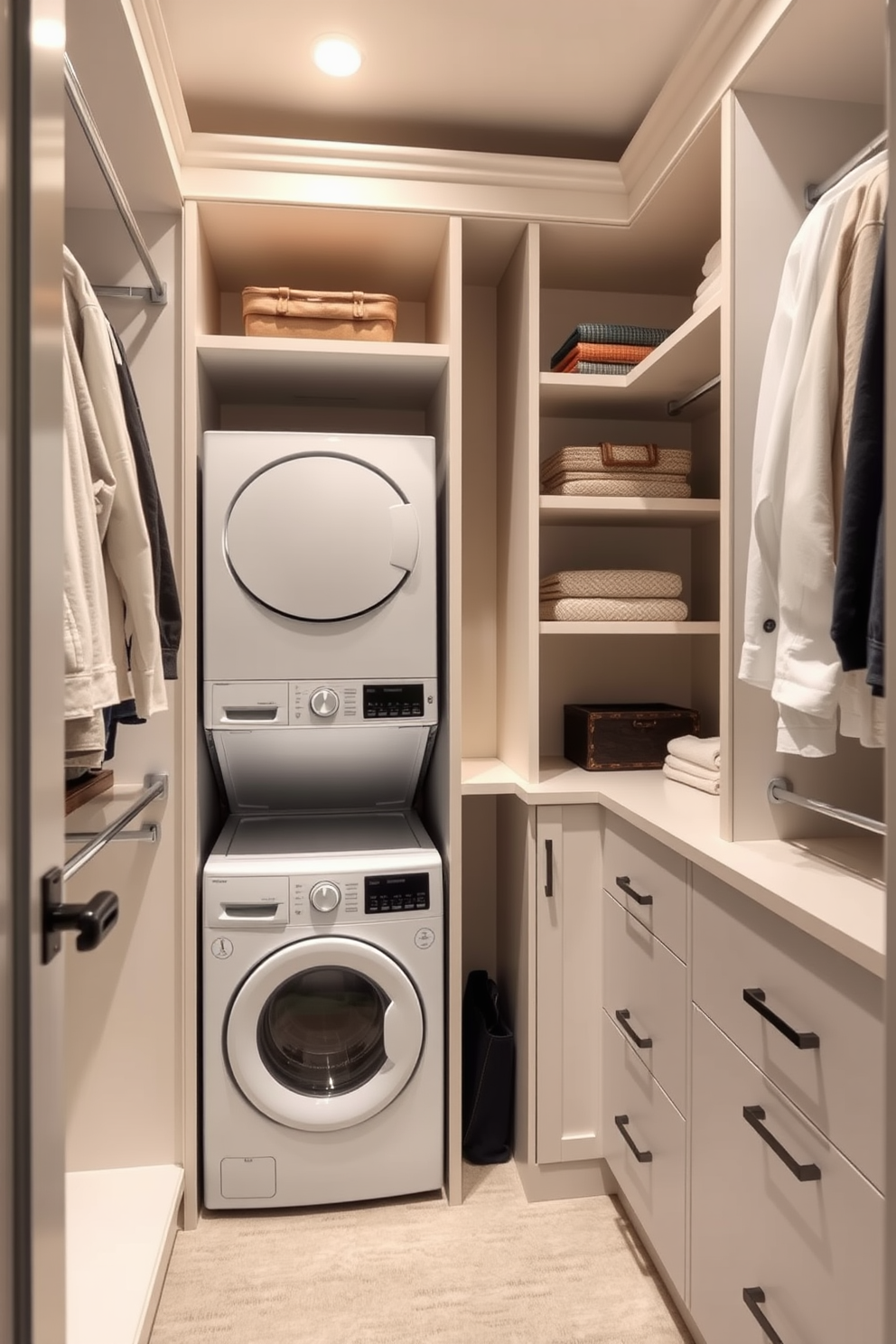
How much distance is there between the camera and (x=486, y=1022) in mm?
2297

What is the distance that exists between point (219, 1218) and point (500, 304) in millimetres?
2583

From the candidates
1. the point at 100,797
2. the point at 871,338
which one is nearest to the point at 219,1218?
the point at 100,797

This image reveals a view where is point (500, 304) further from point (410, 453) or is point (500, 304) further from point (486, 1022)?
point (486, 1022)

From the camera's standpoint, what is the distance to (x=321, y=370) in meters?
2.17

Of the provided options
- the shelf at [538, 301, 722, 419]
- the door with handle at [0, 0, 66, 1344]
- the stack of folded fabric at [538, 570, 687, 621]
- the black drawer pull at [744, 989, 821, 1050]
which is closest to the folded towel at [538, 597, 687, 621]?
the stack of folded fabric at [538, 570, 687, 621]

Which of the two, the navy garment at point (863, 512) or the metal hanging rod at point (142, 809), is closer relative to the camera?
the navy garment at point (863, 512)

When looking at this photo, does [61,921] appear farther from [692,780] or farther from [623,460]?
[623,460]

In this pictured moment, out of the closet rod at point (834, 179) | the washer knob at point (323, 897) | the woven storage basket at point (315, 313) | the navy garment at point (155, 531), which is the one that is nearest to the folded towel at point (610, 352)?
the woven storage basket at point (315, 313)

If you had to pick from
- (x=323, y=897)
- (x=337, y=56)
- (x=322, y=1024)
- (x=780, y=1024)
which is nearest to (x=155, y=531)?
(x=323, y=897)

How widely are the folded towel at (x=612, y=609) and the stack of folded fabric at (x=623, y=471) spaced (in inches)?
11.1

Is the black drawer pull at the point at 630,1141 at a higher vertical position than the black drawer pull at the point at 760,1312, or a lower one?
lower

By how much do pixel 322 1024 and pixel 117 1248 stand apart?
0.60m

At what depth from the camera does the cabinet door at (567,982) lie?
6.77ft

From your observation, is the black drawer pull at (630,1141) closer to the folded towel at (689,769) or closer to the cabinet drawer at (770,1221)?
the cabinet drawer at (770,1221)
